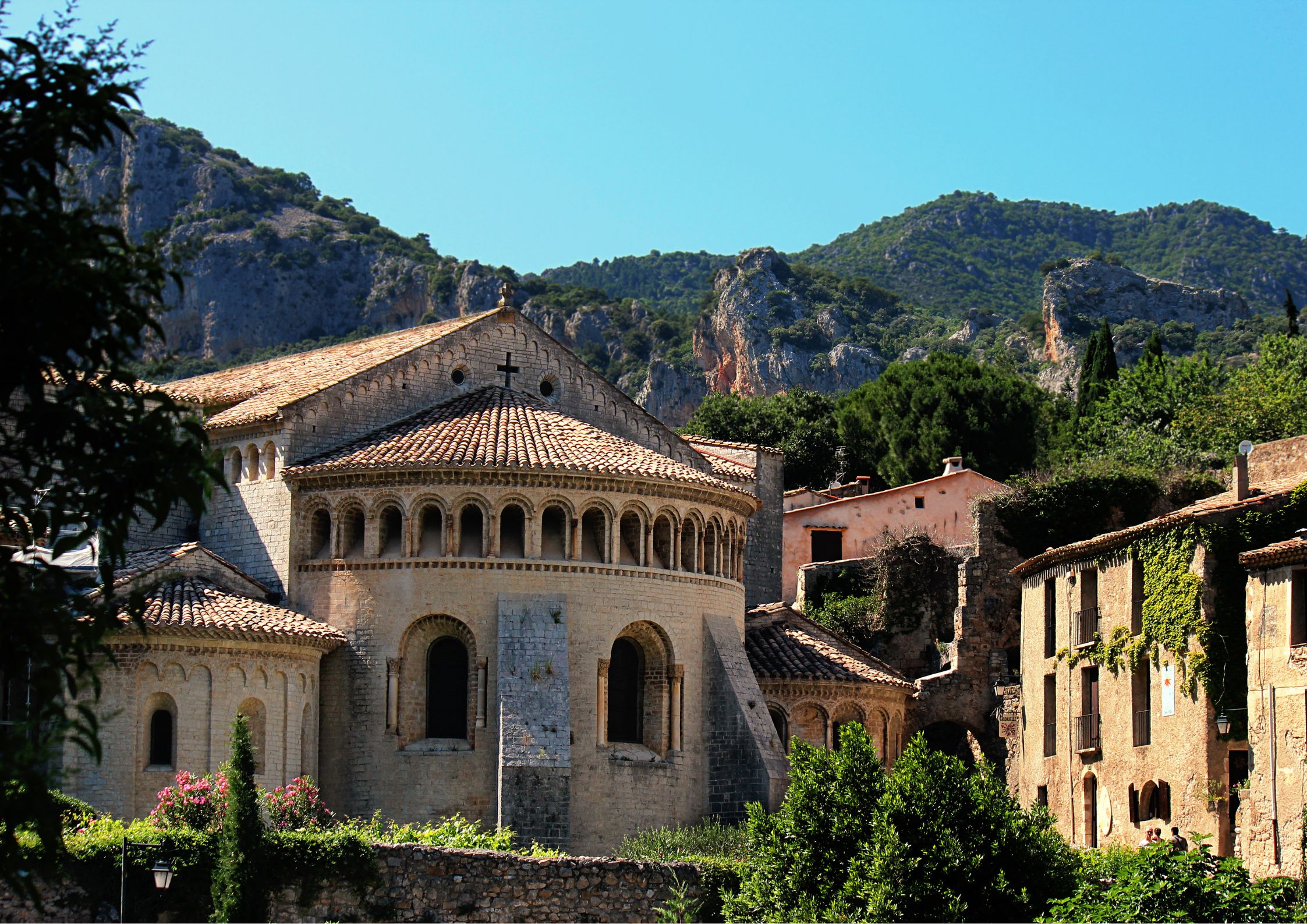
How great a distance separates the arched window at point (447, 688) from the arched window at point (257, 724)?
11.5 feet

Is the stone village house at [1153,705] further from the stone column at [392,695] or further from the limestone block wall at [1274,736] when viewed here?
the stone column at [392,695]

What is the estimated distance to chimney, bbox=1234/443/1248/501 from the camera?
126 feet

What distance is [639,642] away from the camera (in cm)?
3831

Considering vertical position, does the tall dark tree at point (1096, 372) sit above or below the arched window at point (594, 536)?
above

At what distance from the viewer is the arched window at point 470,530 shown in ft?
120

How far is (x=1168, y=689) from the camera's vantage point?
36406 millimetres

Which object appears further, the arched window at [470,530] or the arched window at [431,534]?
the arched window at [470,530]

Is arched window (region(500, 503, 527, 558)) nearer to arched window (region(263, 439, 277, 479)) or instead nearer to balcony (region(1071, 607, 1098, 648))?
arched window (region(263, 439, 277, 479))

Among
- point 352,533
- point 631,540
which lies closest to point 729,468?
point 631,540

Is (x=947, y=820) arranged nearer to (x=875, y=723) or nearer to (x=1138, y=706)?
(x=1138, y=706)

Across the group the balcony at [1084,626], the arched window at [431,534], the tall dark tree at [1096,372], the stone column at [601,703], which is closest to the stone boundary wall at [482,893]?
the stone column at [601,703]

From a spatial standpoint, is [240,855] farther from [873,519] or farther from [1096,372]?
[1096,372]

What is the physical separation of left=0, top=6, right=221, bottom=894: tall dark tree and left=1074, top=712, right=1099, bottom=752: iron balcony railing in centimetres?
3017

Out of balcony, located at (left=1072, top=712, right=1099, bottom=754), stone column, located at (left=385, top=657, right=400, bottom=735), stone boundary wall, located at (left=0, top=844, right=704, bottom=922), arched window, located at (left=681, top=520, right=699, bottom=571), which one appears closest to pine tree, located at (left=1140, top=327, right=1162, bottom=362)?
balcony, located at (left=1072, top=712, right=1099, bottom=754)
